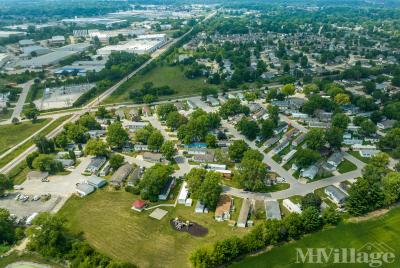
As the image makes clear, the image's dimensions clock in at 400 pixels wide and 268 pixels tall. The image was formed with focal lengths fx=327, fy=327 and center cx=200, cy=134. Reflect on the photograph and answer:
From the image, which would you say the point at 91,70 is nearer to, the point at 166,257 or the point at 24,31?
the point at 166,257

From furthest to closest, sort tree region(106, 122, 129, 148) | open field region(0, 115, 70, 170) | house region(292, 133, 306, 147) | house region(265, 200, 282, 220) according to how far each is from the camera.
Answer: house region(292, 133, 306, 147) < tree region(106, 122, 129, 148) < open field region(0, 115, 70, 170) < house region(265, 200, 282, 220)

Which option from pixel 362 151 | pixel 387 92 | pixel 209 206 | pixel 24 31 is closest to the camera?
pixel 209 206

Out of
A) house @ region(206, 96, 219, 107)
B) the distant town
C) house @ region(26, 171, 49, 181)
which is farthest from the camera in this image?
house @ region(206, 96, 219, 107)

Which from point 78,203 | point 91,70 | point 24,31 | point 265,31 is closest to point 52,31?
point 24,31

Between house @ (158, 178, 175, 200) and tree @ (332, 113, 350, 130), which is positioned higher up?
tree @ (332, 113, 350, 130)

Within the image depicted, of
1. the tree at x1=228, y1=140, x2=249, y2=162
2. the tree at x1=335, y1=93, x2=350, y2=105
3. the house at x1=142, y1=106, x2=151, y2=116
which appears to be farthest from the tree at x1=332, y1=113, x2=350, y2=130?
the house at x1=142, y1=106, x2=151, y2=116

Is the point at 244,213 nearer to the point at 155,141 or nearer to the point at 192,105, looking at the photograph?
the point at 155,141

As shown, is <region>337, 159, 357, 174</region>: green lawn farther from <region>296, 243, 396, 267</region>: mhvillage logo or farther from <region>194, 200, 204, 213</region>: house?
<region>194, 200, 204, 213</region>: house
